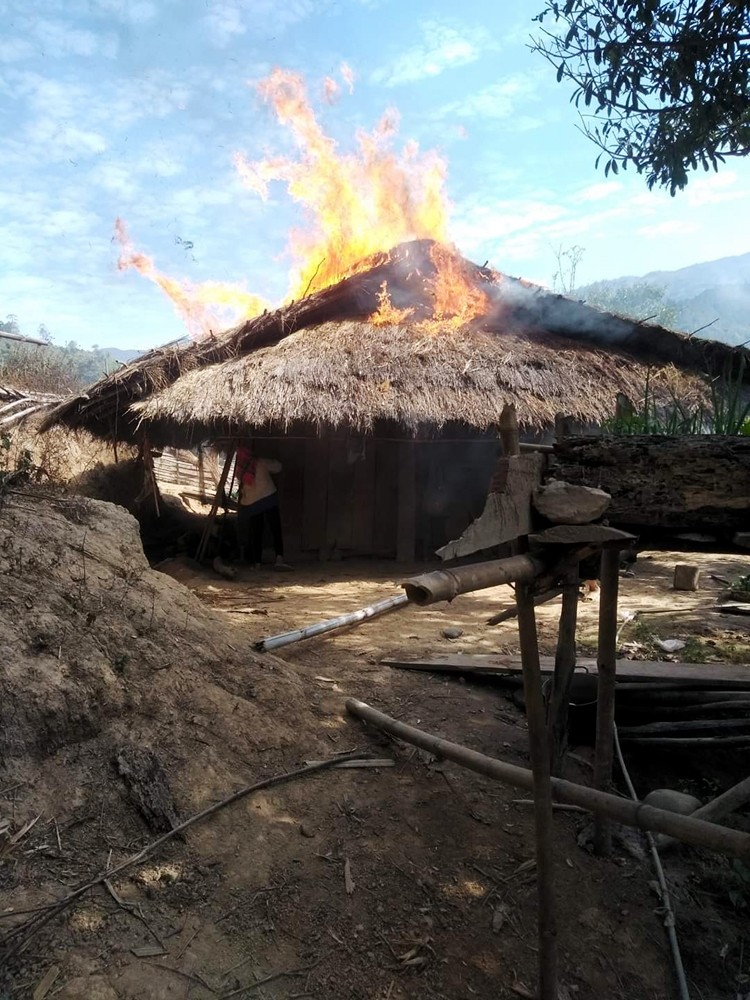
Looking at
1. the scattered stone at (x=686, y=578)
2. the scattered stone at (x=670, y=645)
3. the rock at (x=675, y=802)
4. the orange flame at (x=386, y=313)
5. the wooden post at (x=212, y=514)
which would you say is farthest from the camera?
the orange flame at (x=386, y=313)

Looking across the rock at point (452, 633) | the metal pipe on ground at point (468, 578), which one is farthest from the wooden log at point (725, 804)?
the rock at point (452, 633)

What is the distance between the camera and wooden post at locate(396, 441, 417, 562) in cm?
974

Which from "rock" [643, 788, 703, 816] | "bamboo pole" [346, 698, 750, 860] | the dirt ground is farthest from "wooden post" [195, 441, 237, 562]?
"rock" [643, 788, 703, 816]

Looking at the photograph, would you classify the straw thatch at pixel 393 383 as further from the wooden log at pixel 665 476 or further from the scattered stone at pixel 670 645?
the wooden log at pixel 665 476

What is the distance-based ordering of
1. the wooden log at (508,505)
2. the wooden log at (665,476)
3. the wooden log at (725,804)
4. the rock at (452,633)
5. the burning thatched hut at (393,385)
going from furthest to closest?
the burning thatched hut at (393,385) < the rock at (452,633) < the wooden log at (725,804) < the wooden log at (665,476) < the wooden log at (508,505)

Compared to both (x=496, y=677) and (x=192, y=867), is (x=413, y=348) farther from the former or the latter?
(x=192, y=867)

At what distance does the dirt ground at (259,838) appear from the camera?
227 centimetres

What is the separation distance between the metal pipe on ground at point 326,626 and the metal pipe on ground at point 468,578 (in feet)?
7.86

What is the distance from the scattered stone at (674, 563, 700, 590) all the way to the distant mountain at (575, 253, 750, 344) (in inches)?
877

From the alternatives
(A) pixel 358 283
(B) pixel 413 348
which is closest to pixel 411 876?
(B) pixel 413 348

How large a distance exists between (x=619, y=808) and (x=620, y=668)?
91.3 inches

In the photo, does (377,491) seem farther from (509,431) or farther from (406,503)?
(509,431)

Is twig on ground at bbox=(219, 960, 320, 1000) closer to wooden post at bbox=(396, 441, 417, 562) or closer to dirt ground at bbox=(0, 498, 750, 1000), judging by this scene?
dirt ground at bbox=(0, 498, 750, 1000)

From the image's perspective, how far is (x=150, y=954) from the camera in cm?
215
